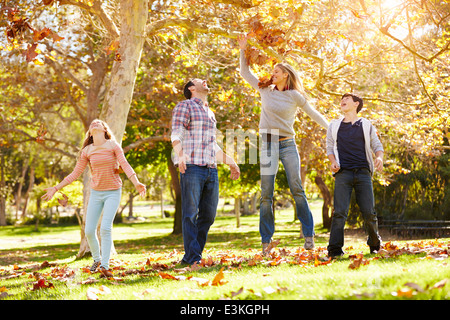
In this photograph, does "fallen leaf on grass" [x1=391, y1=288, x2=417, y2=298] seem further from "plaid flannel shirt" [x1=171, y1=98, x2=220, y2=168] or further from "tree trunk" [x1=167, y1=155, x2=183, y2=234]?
"tree trunk" [x1=167, y1=155, x2=183, y2=234]

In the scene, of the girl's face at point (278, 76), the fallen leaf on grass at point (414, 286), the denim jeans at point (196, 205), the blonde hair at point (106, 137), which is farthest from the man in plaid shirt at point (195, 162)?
the fallen leaf on grass at point (414, 286)

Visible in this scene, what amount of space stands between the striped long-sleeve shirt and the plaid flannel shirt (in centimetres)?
87

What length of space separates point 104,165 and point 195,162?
4.37ft

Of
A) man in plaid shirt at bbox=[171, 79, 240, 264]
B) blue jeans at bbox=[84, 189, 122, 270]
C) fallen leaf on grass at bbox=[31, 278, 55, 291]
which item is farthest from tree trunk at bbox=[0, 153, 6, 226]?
fallen leaf on grass at bbox=[31, 278, 55, 291]

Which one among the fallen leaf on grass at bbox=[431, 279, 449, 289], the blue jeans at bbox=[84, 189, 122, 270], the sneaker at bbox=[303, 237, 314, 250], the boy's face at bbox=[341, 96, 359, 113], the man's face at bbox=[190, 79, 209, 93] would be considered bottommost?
the sneaker at bbox=[303, 237, 314, 250]

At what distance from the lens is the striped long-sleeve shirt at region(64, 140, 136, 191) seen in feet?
19.6

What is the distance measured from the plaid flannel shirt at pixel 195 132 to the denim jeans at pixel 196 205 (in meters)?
0.14

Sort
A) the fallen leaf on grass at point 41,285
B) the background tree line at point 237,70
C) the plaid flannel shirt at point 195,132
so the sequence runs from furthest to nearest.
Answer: the background tree line at point 237,70
the plaid flannel shirt at point 195,132
the fallen leaf on grass at point 41,285

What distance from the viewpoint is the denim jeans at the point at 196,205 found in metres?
5.56

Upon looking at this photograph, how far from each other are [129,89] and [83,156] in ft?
13.5

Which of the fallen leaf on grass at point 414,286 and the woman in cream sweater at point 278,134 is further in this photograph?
the woman in cream sweater at point 278,134

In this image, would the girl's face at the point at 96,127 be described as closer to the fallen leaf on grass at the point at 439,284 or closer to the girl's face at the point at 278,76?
the girl's face at the point at 278,76

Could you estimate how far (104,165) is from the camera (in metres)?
6.02
